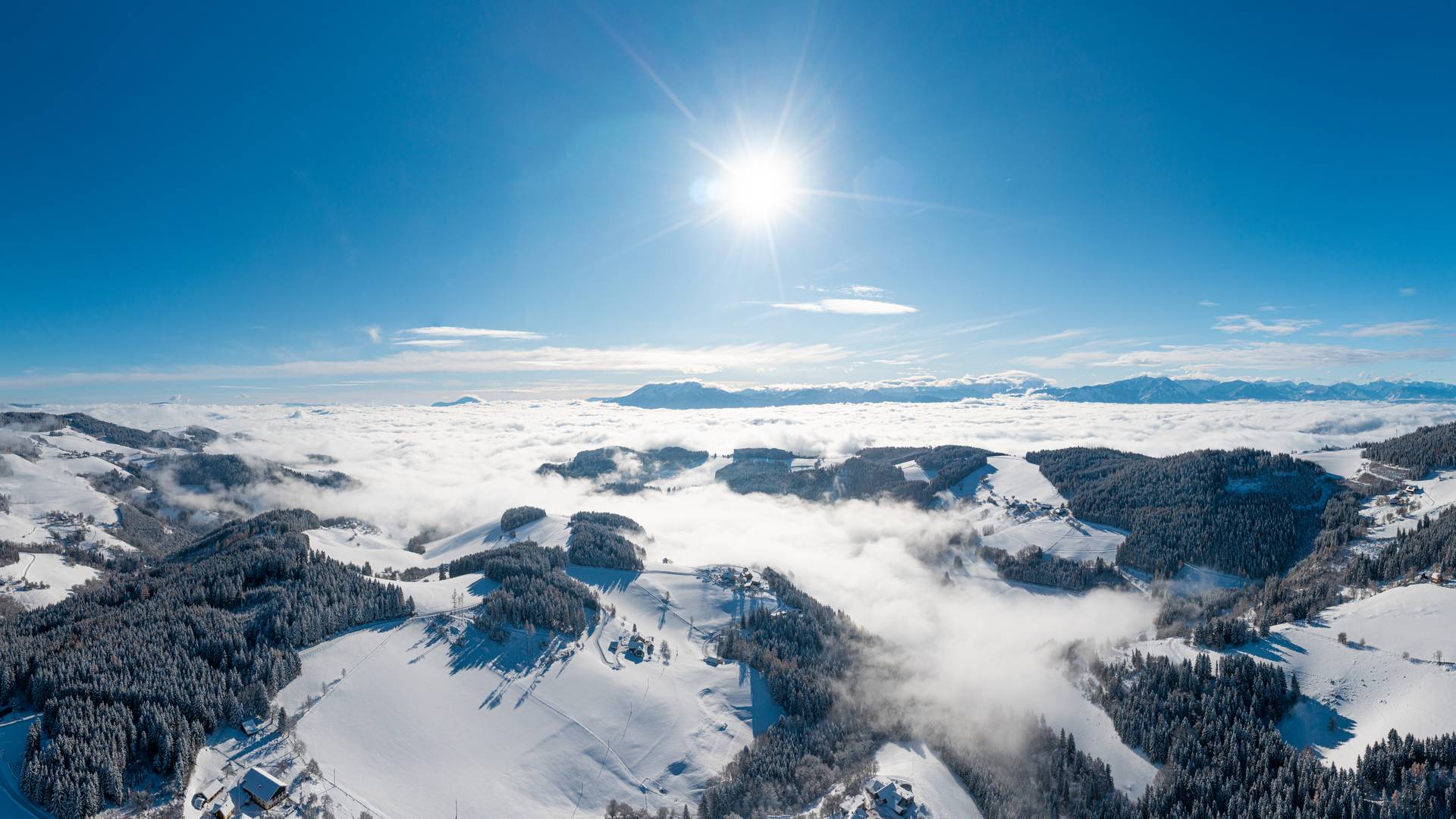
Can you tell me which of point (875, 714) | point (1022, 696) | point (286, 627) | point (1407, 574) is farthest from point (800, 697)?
point (1407, 574)

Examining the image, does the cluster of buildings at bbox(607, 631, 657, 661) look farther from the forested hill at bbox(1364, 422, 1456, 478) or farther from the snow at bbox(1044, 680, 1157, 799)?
the forested hill at bbox(1364, 422, 1456, 478)

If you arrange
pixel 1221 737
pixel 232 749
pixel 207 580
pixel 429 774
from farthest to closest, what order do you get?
pixel 207 580 < pixel 1221 737 < pixel 429 774 < pixel 232 749

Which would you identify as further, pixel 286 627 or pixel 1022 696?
pixel 1022 696

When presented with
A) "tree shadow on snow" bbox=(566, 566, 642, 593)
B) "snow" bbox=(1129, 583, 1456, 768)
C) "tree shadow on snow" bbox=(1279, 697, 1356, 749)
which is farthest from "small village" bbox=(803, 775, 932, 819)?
"tree shadow on snow" bbox=(566, 566, 642, 593)

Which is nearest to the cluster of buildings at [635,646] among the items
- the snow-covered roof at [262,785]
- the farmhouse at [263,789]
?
the farmhouse at [263,789]

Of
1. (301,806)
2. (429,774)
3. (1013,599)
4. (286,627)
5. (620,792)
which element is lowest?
(1013,599)

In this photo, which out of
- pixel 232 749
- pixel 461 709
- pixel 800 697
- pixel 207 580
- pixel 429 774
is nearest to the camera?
pixel 232 749

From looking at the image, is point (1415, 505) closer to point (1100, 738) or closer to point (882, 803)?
point (1100, 738)

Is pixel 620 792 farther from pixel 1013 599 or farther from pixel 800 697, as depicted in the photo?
pixel 1013 599

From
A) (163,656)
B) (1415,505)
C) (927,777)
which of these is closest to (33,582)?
(163,656)
